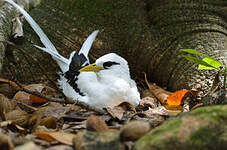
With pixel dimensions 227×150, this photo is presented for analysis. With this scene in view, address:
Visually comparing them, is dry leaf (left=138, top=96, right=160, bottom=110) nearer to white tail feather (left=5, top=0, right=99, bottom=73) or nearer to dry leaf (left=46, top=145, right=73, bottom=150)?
white tail feather (left=5, top=0, right=99, bottom=73)

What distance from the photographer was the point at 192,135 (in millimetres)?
1264

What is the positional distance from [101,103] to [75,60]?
36.6 inches

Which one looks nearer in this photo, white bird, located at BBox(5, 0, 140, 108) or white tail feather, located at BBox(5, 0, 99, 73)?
white bird, located at BBox(5, 0, 140, 108)

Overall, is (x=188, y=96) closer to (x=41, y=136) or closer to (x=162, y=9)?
(x=162, y=9)

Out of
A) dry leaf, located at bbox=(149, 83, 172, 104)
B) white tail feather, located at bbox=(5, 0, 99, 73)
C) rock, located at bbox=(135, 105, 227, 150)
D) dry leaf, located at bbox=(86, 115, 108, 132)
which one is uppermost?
white tail feather, located at bbox=(5, 0, 99, 73)

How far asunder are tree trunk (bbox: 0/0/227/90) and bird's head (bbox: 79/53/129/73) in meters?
0.41

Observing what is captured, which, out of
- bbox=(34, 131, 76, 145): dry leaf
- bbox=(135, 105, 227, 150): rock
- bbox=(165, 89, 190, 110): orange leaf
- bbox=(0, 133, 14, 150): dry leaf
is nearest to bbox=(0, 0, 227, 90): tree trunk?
bbox=(165, 89, 190, 110): orange leaf

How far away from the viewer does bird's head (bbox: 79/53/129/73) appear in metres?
3.36

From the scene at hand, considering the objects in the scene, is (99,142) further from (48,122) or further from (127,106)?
(127,106)

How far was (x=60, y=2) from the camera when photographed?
3756 millimetres

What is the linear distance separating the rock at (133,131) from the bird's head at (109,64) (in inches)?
78.3

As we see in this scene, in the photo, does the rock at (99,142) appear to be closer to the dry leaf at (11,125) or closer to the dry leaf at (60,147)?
the dry leaf at (60,147)

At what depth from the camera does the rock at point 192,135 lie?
1.25 metres

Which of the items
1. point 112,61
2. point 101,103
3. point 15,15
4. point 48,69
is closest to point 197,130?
point 101,103
